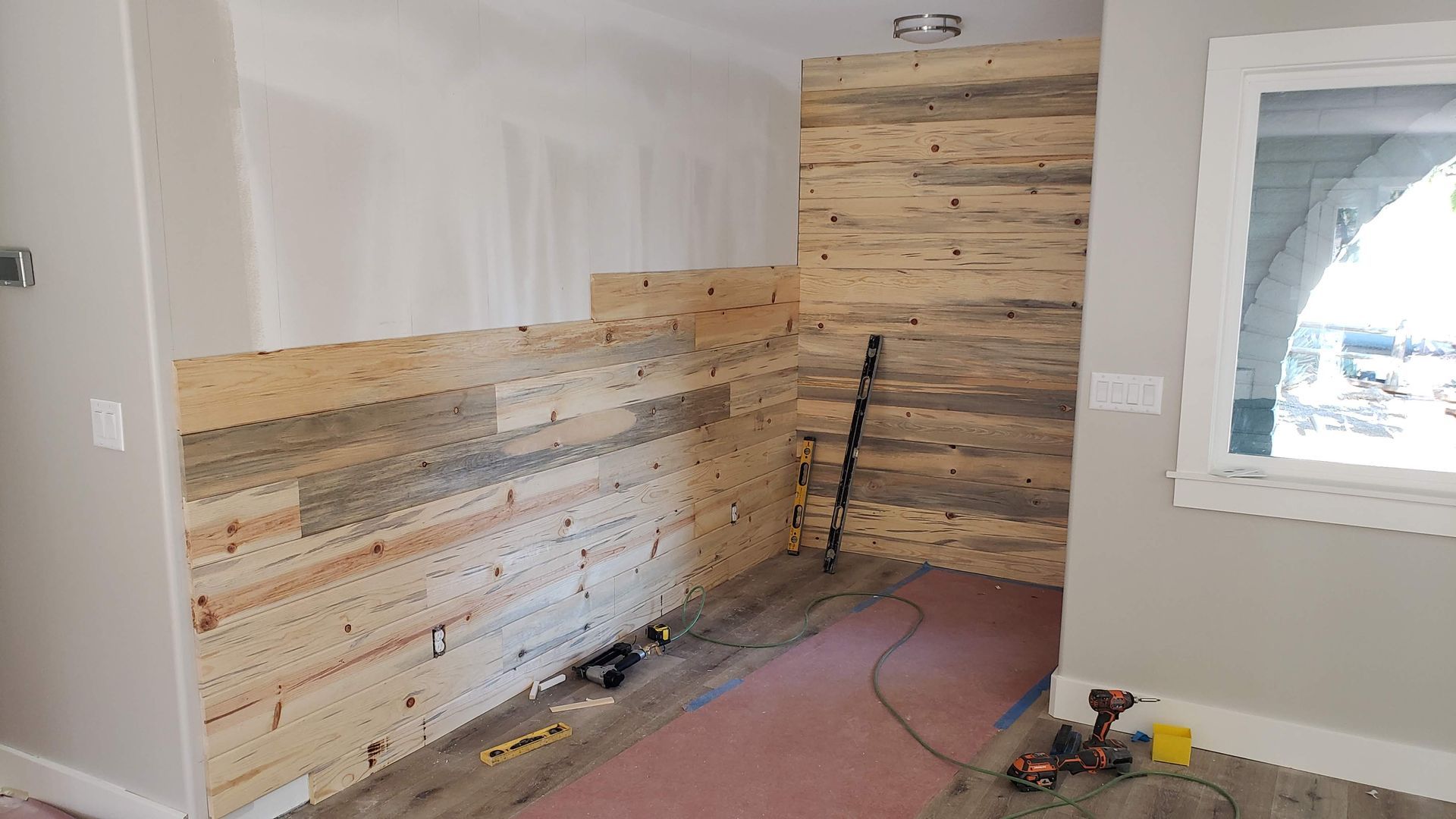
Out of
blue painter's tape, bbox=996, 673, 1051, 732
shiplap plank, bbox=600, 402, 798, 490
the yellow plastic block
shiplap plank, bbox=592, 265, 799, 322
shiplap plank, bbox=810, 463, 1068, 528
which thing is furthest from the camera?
shiplap plank, bbox=810, 463, 1068, 528

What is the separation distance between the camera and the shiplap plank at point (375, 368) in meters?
2.43

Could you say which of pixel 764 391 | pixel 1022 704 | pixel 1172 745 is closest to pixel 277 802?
pixel 1022 704

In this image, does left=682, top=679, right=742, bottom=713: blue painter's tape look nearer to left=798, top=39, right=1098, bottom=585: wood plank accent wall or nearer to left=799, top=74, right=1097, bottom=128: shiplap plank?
left=798, top=39, right=1098, bottom=585: wood plank accent wall

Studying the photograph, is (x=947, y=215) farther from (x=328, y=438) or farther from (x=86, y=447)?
(x=86, y=447)

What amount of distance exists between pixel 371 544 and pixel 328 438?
0.34 metres

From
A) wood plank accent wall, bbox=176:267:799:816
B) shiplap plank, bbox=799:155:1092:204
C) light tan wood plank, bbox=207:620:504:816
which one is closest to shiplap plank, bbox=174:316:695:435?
wood plank accent wall, bbox=176:267:799:816

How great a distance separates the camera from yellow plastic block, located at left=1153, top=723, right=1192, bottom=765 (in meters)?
3.02

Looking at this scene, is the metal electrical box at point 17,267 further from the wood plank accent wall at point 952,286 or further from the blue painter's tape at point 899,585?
the wood plank accent wall at point 952,286

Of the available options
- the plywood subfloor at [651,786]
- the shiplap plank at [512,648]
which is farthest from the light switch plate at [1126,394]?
the shiplap plank at [512,648]

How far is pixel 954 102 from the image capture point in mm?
4609

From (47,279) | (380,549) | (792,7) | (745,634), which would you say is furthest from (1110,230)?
(47,279)

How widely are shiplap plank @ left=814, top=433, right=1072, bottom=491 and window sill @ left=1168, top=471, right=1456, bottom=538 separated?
1575 millimetres

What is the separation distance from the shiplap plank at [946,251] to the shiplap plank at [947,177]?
18 cm

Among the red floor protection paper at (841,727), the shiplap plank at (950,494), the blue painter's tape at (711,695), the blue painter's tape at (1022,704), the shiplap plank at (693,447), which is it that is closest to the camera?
the red floor protection paper at (841,727)
